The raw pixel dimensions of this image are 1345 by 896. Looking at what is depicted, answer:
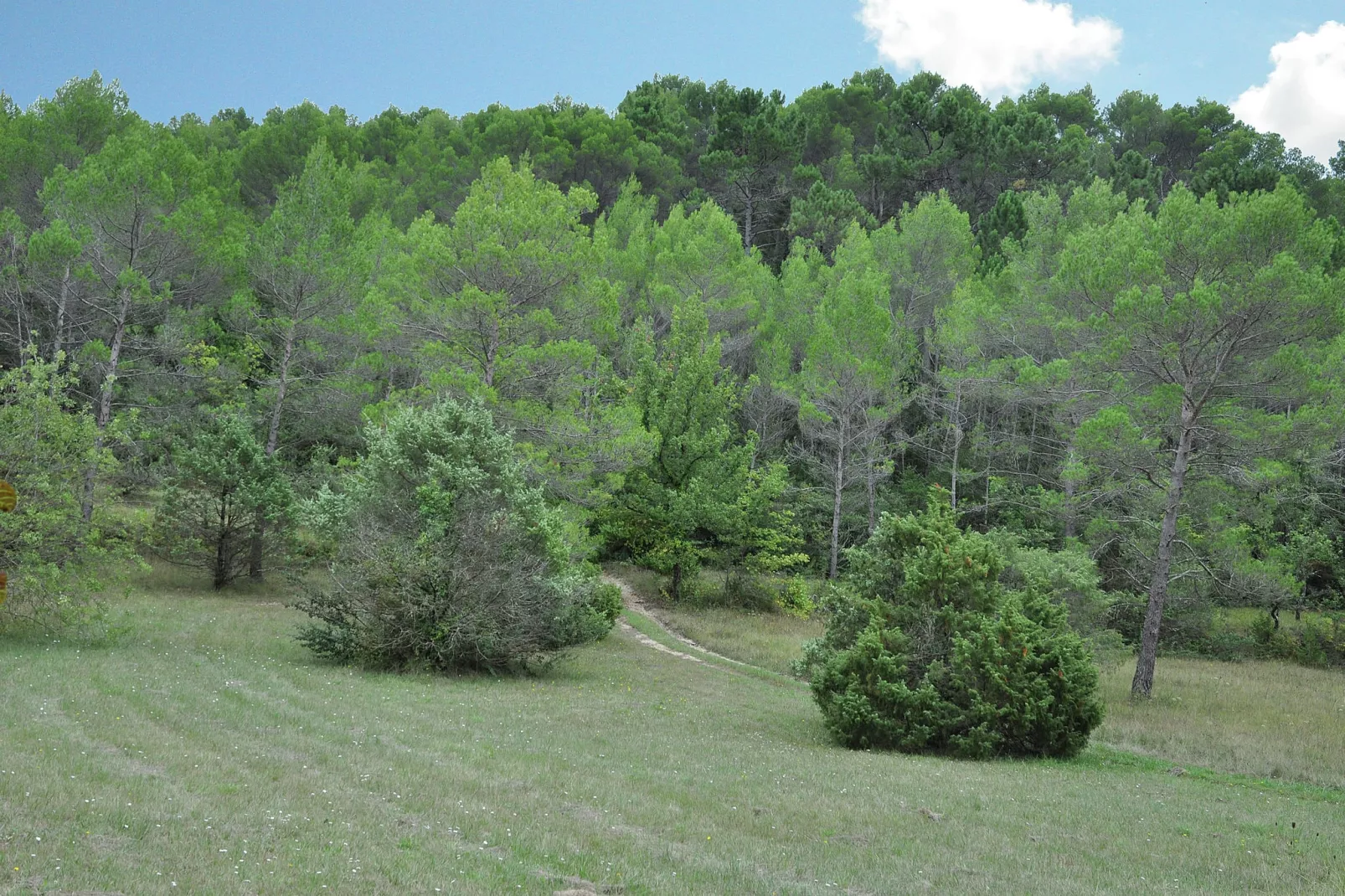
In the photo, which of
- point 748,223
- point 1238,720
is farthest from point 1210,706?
point 748,223

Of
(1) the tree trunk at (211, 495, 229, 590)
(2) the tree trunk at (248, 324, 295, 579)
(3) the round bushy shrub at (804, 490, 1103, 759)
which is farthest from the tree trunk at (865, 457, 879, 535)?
(1) the tree trunk at (211, 495, 229, 590)

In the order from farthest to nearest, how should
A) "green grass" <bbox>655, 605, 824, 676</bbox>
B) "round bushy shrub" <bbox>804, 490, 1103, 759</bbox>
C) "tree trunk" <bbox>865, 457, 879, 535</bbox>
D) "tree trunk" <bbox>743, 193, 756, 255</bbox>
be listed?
1. "tree trunk" <bbox>743, 193, 756, 255</bbox>
2. "tree trunk" <bbox>865, 457, 879, 535</bbox>
3. "green grass" <bbox>655, 605, 824, 676</bbox>
4. "round bushy shrub" <bbox>804, 490, 1103, 759</bbox>

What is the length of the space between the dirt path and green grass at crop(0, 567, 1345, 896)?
8616mm

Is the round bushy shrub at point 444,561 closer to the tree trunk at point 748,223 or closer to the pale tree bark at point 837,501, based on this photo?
the pale tree bark at point 837,501

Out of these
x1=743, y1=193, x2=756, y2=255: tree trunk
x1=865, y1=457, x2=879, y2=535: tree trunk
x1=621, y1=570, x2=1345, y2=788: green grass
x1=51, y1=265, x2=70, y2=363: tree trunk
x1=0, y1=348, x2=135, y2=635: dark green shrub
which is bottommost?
x1=621, y1=570, x2=1345, y2=788: green grass

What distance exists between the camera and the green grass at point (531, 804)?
6.06 meters

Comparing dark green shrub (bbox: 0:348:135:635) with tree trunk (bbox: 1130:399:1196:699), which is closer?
dark green shrub (bbox: 0:348:135:635)

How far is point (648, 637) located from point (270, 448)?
41.0ft

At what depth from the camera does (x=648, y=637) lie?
2631cm

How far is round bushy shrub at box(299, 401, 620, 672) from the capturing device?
57.1 feet

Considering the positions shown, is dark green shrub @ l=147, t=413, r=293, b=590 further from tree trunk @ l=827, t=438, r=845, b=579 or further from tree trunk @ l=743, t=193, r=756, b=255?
tree trunk @ l=743, t=193, r=756, b=255

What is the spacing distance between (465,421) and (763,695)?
329 inches

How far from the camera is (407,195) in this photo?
42.8 meters

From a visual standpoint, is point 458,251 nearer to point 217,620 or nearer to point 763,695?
point 217,620
